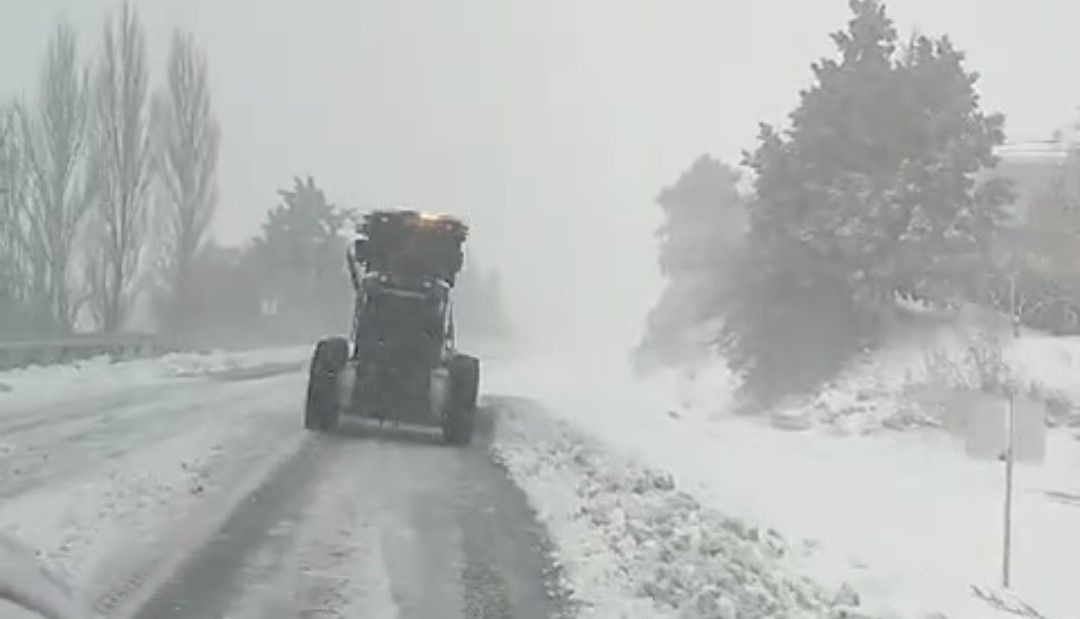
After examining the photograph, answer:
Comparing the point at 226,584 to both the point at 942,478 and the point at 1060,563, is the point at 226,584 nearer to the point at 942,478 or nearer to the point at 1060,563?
the point at 1060,563

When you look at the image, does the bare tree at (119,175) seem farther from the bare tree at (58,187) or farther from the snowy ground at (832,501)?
the snowy ground at (832,501)

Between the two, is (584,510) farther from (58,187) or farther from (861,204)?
(58,187)

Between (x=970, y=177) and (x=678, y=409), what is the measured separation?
26.7 ft

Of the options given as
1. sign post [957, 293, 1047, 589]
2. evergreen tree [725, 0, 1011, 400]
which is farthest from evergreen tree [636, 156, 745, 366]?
sign post [957, 293, 1047, 589]

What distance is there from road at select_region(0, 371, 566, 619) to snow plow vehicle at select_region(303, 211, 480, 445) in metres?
0.48

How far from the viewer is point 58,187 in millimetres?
48125

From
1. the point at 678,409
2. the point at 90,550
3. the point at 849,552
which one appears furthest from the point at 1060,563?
the point at 678,409

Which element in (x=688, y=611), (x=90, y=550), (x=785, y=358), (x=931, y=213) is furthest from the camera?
(x=785, y=358)

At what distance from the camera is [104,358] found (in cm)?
3888

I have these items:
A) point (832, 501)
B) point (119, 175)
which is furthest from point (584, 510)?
point (119, 175)

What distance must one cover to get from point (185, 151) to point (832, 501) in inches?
1585

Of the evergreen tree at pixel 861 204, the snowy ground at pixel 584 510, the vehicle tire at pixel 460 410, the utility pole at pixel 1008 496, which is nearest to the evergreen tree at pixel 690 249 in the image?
the evergreen tree at pixel 861 204

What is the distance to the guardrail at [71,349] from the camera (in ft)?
109

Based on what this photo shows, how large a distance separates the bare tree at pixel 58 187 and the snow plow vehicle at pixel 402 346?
96.5ft
